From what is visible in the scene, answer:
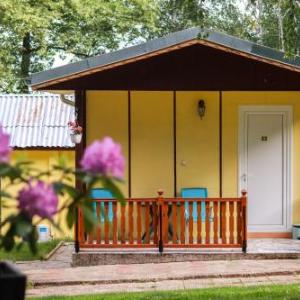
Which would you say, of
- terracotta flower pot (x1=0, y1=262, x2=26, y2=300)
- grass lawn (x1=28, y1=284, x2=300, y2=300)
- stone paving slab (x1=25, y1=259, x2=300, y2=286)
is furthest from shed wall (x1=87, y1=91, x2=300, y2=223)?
terracotta flower pot (x1=0, y1=262, x2=26, y2=300)

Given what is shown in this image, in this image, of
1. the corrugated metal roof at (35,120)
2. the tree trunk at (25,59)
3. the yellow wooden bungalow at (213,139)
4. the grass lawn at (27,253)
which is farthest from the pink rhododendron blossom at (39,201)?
the tree trunk at (25,59)

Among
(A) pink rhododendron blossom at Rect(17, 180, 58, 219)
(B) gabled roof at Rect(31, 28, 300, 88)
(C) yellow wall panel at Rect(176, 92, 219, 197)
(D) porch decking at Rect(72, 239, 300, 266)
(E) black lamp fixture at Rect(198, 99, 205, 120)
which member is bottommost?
(D) porch decking at Rect(72, 239, 300, 266)

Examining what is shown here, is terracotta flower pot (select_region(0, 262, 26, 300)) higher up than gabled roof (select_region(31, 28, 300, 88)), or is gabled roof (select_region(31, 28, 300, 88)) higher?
gabled roof (select_region(31, 28, 300, 88))

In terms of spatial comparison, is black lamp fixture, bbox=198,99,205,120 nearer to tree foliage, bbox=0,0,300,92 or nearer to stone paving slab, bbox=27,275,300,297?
stone paving slab, bbox=27,275,300,297

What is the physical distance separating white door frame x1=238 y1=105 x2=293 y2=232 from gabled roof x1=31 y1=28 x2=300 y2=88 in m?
1.04

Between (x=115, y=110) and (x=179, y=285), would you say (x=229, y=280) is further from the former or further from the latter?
(x=115, y=110)

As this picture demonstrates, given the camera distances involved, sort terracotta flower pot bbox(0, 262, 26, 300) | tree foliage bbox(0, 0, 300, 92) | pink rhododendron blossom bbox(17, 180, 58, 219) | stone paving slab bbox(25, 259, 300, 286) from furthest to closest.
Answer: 1. tree foliage bbox(0, 0, 300, 92)
2. stone paving slab bbox(25, 259, 300, 286)
3. terracotta flower pot bbox(0, 262, 26, 300)
4. pink rhododendron blossom bbox(17, 180, 58, 219)

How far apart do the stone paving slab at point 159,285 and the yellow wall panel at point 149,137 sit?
8.24ft

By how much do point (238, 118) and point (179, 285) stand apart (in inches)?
135

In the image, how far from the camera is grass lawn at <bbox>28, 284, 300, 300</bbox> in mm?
6320

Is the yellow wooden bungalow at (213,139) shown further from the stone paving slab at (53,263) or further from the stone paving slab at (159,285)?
the stone paving slab at (159,285)

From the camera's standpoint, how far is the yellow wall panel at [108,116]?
9891 mm

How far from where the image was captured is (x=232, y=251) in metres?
9.00

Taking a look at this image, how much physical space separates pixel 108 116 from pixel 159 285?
327 cm
